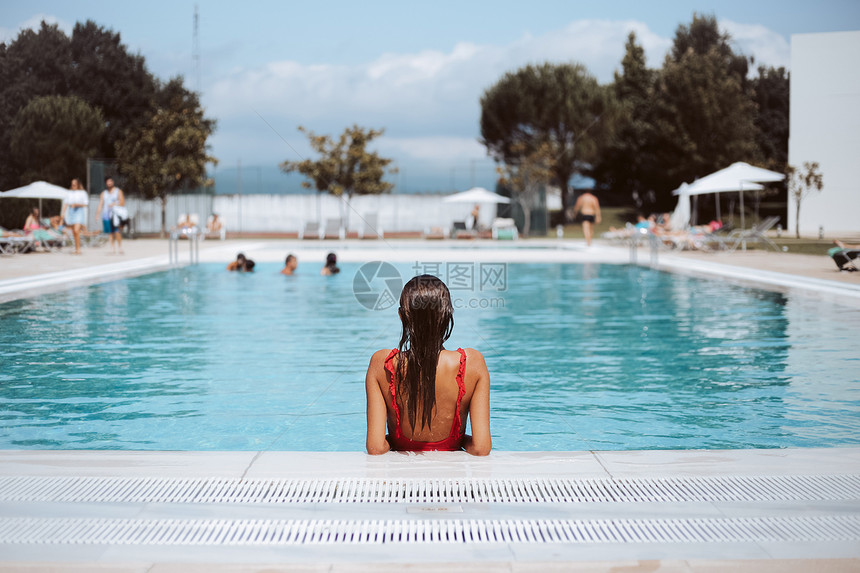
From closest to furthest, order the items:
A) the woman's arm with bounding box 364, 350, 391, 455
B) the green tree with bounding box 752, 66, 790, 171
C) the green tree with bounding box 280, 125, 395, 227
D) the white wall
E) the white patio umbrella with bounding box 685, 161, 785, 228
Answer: the woman's arm with bounding box 364, 350, 391, 455 < the white patio umbrella with bounding box 685, 161, 785, 228 < the white wall < the green tree with bounding box 280, 125, 395, 227 < the green tree with bounding box 752, 66, 790, 171

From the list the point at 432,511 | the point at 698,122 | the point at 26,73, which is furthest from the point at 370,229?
the point at 432,511

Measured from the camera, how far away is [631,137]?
149 ft

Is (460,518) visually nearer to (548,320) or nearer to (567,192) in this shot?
(548,320)

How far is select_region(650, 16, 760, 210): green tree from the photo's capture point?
4175 centimetres

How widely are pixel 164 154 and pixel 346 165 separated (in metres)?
8.15

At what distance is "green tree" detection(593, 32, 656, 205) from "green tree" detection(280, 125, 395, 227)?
46.2 feet

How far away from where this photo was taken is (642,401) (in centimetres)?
652

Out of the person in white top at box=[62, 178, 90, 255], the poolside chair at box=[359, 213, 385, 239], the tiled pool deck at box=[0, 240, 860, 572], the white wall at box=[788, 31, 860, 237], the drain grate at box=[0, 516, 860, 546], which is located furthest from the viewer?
the white wall at box=[788, 31, 860, 237]

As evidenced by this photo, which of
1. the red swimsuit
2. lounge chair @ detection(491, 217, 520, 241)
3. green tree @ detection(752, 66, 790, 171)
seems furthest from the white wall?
the red swimsuit

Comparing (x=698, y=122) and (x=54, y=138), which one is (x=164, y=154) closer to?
(x=54, y=138)

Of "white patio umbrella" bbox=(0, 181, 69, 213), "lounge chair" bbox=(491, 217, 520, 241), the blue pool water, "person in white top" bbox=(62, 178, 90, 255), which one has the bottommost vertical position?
the blue pool water

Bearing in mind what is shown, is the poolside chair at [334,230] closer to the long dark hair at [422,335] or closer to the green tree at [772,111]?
the green tree at [772,111]

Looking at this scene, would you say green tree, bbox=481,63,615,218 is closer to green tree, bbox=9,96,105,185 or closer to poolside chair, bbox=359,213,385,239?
poolside chair, bbox=359,213,385,239

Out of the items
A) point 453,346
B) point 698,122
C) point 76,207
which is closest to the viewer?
point 453,346
